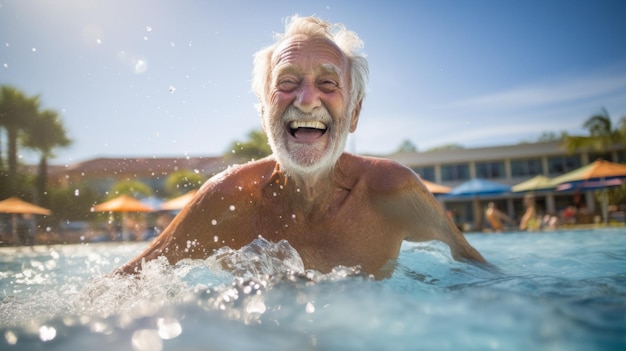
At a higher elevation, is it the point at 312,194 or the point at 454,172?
the point at 454,172

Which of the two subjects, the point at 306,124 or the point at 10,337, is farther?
the point at 306,124

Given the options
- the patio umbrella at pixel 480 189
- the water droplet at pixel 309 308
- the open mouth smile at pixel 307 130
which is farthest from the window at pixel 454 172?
the water droplet at pixel 309 308

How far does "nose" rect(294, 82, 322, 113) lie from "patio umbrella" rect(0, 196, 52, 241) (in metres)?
9.01

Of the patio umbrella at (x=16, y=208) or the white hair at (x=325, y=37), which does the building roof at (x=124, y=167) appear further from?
the patio umbrella at (x=16, y=208)

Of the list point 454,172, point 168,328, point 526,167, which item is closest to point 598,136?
point 526,167

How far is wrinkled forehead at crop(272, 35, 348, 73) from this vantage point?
2.60 m

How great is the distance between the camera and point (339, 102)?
8.52 feet

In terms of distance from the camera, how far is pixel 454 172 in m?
32.6

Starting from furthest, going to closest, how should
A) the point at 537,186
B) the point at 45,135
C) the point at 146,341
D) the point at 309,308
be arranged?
the point at 45,135 → the point at 537,186 → the point at 309,308 → the point at 146,341

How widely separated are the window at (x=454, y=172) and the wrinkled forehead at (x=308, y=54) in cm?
3150

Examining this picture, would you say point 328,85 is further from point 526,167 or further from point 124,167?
point 526,167

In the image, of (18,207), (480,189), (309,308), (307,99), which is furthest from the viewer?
(480,189)

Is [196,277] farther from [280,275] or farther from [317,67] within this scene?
Result: [317,67]

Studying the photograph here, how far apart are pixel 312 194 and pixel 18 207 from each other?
10657mm
